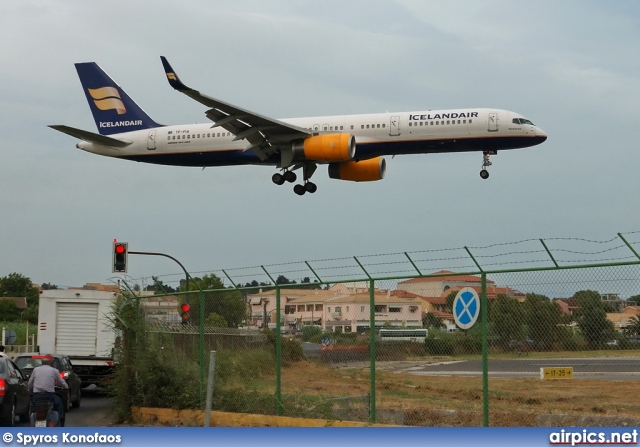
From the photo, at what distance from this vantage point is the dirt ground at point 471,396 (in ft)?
37.9

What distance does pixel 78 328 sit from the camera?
25.5 m

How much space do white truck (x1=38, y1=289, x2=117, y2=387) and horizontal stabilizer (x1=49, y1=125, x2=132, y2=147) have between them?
14353 millimetres

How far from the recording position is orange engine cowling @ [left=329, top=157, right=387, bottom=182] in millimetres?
38250

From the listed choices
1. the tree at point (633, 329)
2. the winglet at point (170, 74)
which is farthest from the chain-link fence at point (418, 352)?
the winglet at point (170, 74)

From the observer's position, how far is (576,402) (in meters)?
11.8

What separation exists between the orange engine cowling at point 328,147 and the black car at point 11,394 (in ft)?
60.8

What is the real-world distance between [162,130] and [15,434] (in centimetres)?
2981

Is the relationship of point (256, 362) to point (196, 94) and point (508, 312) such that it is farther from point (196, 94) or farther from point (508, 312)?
point (196, 94)

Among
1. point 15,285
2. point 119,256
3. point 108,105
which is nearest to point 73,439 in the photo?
point 119,256

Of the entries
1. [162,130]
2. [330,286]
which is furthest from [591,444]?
[162,130]

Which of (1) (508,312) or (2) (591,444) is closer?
(2) (591,444)

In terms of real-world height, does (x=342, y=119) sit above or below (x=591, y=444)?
above

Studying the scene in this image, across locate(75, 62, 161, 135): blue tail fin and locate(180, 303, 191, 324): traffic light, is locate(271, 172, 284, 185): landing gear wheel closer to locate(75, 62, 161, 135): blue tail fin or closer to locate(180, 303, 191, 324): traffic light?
locate(75, 62, 161, 135): blue tail fin

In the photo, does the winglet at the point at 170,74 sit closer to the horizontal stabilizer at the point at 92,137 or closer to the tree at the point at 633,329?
the horizontal stabilizer at the point at 92,137
